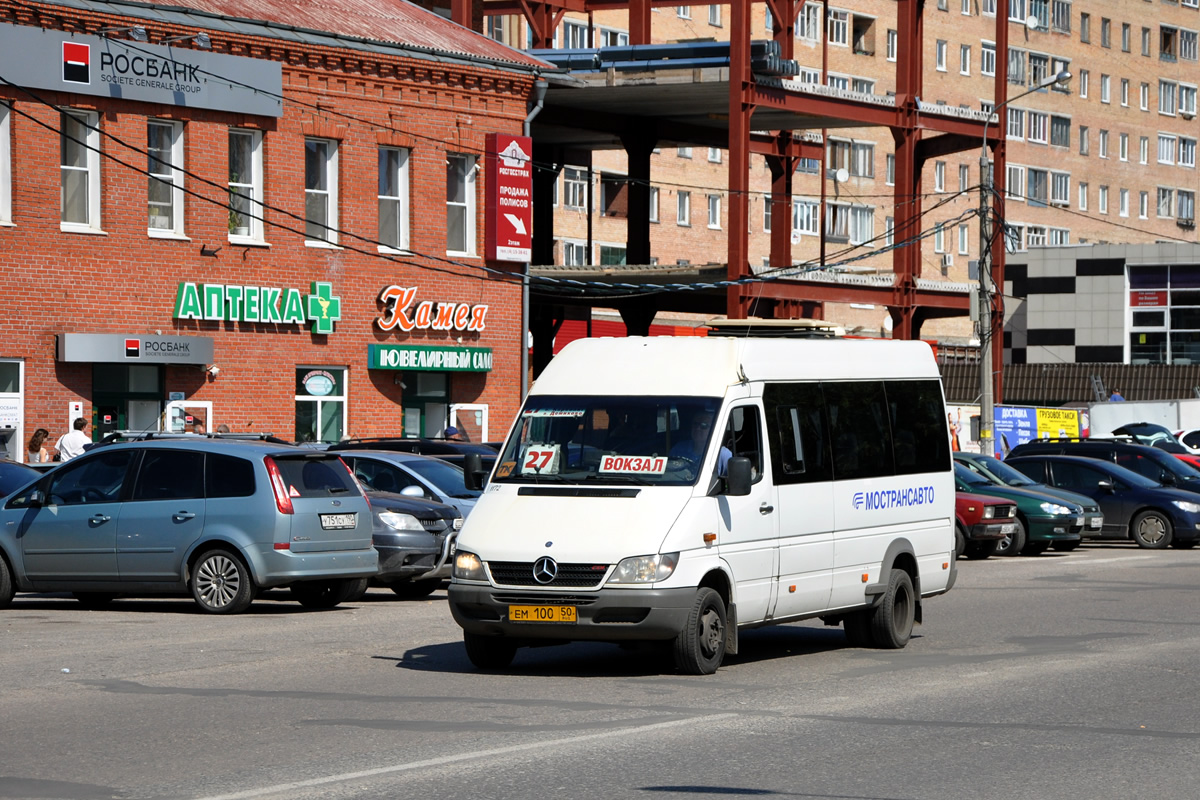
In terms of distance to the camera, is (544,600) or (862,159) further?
(862,159)

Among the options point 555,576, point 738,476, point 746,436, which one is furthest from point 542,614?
point 746,436

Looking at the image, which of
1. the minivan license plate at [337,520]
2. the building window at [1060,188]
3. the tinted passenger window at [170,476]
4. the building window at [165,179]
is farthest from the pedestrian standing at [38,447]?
the building window at [1060,188]

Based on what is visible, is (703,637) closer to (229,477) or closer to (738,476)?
(738,476)

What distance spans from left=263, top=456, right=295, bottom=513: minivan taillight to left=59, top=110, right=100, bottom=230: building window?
644 inches

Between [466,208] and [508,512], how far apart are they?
2580 cm

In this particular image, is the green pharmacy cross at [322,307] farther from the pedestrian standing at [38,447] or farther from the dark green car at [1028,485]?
the dark green car at [1028,485]

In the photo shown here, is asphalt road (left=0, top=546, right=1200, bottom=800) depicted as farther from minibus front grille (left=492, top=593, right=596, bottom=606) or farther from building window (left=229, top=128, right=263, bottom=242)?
building window (left=229, top=128, right=263, bottom=242)

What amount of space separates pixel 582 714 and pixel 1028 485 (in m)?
19.2

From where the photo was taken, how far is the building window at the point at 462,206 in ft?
123

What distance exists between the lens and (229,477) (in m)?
16.7

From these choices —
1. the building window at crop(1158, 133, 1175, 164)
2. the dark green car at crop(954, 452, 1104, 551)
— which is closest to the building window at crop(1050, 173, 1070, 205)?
the building window at crop(1158, 133, 1175, 164)

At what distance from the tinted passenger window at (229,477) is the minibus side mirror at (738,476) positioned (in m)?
5.84

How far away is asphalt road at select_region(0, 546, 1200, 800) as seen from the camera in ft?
27.7

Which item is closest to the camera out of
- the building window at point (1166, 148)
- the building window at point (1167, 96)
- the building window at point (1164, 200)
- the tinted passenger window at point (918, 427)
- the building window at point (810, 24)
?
the tinted passenger window at point (918, 427)
